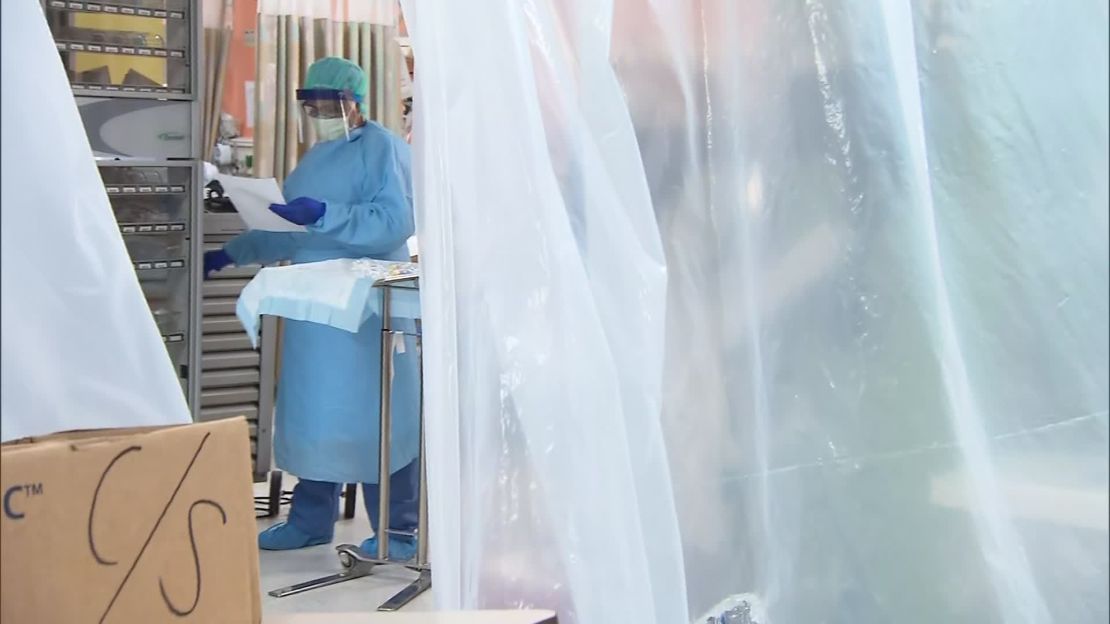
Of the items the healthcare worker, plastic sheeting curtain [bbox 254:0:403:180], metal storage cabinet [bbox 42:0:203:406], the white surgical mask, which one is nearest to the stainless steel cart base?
the healthcare worker

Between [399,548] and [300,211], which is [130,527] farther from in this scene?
[399,548]

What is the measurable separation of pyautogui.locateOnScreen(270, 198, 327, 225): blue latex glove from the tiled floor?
0.90 meters

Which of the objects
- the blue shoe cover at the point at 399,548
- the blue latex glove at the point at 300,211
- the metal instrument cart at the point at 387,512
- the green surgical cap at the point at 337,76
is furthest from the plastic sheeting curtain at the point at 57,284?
the green surgical cap at the point at 337,76

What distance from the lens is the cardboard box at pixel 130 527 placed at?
100cm

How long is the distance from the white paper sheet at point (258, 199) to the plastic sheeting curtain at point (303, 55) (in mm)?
1075

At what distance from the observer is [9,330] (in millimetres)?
1010

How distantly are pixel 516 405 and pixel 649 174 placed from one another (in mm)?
371

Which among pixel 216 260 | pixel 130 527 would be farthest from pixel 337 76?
pixel 130 527

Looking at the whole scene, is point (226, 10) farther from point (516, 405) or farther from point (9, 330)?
point (9, 330)

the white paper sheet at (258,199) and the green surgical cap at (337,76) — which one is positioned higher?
the green surgical cap at (337,76)

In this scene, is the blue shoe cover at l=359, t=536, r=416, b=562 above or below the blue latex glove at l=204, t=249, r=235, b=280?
below

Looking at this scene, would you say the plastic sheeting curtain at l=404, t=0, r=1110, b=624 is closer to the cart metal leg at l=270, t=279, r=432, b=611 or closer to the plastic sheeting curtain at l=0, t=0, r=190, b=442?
the plastic sheeting curtain at l=0, t=0, r=190, b=442

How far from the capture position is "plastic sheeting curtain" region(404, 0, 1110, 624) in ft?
4.54

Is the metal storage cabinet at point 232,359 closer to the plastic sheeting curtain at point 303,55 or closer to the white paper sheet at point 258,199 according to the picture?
the plastic sheeting curtain at point 303,55
